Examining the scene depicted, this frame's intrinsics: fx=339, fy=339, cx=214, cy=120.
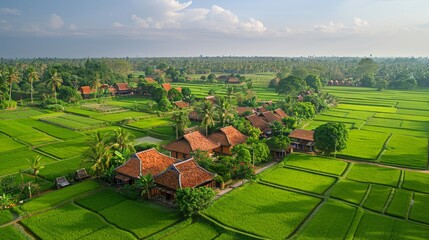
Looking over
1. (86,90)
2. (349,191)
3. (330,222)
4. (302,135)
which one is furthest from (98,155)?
(86,90)

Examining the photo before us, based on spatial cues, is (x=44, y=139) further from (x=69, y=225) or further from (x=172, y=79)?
(x=172, y=79)

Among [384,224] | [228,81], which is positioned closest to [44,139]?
[384,224]

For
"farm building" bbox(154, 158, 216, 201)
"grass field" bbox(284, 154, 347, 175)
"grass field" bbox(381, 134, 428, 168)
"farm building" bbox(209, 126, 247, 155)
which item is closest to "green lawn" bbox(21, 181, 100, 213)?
"farm building" bbox(154, 158, 216, 201)

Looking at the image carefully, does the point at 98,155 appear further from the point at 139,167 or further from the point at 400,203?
the point at 400,203

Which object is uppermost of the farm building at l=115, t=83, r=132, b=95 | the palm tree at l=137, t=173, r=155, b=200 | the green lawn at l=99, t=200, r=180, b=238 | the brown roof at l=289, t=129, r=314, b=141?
the farm building at l=115, t=83, r=132, b=95

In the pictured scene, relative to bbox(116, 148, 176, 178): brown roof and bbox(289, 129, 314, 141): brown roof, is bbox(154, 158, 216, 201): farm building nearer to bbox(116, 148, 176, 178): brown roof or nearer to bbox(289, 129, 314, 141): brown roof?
bbox(116, 148, 176, 178): brown roof

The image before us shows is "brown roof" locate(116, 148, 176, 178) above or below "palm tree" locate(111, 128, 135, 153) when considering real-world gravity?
below
